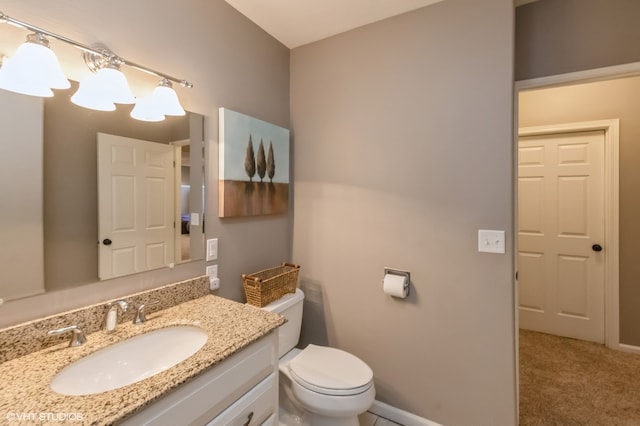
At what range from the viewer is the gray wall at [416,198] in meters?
1.53

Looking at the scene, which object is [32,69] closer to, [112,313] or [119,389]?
[112,313]

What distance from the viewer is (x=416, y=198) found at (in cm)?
173

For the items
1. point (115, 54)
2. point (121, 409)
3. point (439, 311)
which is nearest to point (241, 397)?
point (121, 409)

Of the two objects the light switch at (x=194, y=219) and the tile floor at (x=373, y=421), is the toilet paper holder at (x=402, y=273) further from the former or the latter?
the light switch at (x=194, y=219)

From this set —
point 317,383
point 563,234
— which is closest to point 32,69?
point 317,383

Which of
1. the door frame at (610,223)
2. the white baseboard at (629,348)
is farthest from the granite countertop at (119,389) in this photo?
the white baseboard at (629,348)

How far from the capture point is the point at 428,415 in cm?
173

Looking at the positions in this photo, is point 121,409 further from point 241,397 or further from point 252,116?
point 252,116

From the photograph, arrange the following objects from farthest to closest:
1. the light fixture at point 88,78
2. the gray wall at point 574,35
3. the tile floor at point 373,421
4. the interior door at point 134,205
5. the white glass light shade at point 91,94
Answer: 1. the tile floor at point 373,421
2. the gray wall at point 574,35
3. the interior door at point 134,205
4. the white glass light shade at point 91,94
5. the light fixture at point 88,78

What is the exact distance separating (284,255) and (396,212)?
860mm

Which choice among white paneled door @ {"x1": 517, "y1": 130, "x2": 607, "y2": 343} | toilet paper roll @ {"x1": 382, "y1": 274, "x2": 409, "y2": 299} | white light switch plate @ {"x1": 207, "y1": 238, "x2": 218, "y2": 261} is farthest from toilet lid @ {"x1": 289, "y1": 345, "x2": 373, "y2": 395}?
white paneled door @ {"x1": 517, "y1": 130, "x2": 607, "y2": 343}

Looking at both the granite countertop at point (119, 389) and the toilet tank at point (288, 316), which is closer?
the granite countertop at point (119, 389)

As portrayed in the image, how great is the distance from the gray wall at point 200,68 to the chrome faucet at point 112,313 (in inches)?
2.9

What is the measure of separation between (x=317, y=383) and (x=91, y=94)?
1.53 metres
